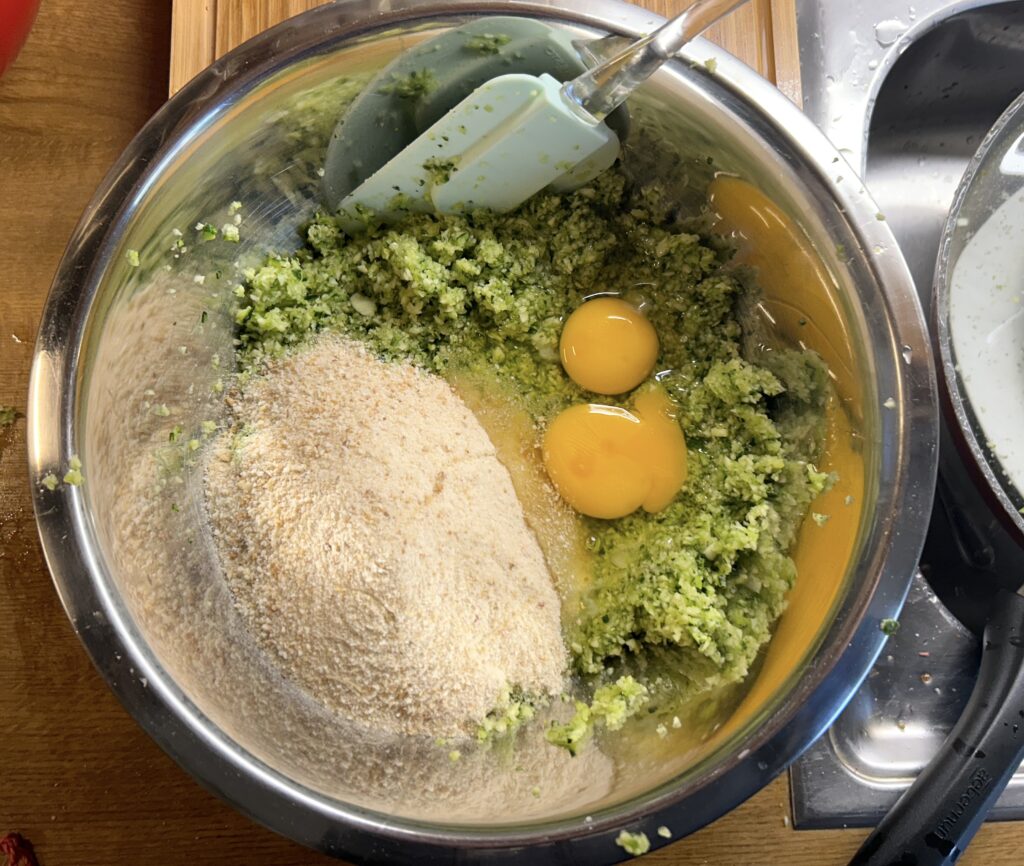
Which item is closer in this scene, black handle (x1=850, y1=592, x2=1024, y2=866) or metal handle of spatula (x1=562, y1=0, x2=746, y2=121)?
metal handle of spatula (x1=562, y1=0, x2=746, y2=121)

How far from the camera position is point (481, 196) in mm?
1261

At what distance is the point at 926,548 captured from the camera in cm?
150

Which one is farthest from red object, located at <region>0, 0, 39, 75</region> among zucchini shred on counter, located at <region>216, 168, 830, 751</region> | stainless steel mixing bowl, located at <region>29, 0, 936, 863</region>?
zucchini shred on counter, located at <region>216, 168, 830, 751</region>

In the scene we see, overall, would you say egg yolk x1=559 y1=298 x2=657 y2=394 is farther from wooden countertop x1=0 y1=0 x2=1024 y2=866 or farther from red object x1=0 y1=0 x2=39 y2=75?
red object x1=0 y1=0 x2=39 y2=75

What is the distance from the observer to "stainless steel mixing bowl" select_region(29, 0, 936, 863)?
1029mm

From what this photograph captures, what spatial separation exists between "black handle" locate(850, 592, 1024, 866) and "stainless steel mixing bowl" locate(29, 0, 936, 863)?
36 cm

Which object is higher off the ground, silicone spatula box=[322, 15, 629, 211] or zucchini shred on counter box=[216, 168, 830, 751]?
silicone spatula box=[322, 15, 629, 211]

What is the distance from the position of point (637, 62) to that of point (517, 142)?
20 cm

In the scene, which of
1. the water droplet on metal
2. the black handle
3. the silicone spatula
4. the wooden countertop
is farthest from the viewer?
the water droplet on metal

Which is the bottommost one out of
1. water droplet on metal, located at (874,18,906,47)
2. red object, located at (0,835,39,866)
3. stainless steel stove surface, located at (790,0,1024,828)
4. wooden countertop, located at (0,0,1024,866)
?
red object, located at (0,835,39,866)

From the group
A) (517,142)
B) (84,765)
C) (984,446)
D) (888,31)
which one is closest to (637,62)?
(517,142)

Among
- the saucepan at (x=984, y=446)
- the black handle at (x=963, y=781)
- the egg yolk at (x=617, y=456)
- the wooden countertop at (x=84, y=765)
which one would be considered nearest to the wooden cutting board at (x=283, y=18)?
the wooden countertop at (x=84, y=765)

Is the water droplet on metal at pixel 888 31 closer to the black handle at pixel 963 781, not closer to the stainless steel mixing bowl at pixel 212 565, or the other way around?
the stainless steel mixing bowl at pixel 212 565

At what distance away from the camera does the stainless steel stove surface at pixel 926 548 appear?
1.36 meters
